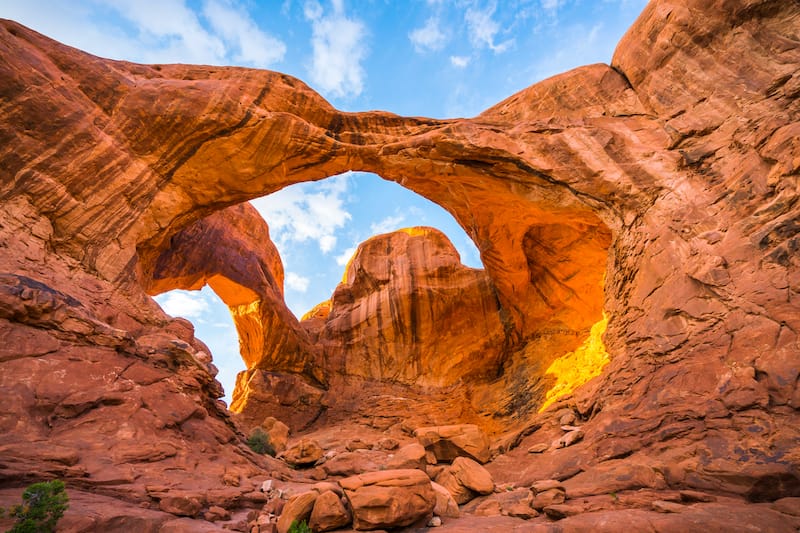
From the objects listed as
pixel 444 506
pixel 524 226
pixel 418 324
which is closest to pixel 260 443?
pixel 444 506

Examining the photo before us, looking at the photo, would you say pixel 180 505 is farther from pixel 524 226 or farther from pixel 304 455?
pixel 524 226

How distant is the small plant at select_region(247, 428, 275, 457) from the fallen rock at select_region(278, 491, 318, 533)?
25.7ft

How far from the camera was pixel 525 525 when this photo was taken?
6.10 meters

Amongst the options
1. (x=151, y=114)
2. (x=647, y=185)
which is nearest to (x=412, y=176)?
(x=647, y=185)

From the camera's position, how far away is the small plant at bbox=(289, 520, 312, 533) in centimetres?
580

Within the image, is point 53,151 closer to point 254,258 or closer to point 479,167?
point 254,258

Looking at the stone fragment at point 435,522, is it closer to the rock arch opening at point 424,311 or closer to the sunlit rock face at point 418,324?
the rock arch opening at point 424,311

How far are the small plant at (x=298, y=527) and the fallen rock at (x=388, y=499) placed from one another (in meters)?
0.75

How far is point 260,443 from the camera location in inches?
543

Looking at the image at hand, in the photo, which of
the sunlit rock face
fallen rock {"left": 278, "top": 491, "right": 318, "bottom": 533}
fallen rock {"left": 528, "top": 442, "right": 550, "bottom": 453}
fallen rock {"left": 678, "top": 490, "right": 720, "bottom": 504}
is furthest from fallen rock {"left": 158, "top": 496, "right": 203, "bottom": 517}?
the sunlit rock face

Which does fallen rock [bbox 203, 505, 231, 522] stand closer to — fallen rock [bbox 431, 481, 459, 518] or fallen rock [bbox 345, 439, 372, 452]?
fallen rock [bbox 431, 481, 459, 518]

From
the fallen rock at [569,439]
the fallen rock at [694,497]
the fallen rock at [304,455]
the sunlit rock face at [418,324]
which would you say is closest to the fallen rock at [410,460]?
A: the fallen rock at [569,439]

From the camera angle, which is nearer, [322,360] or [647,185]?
[647,185]

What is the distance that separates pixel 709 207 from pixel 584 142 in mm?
4860
